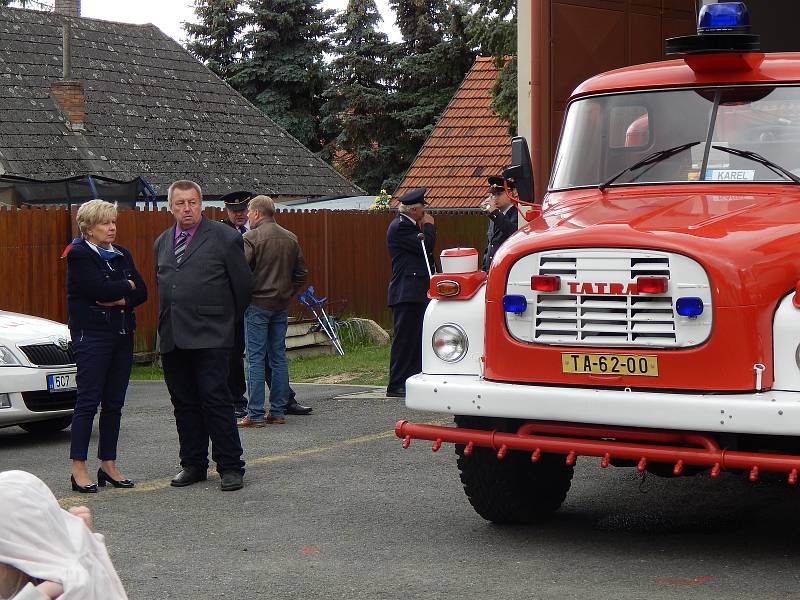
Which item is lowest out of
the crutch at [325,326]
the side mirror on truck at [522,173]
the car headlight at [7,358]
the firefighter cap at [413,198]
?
the crutch at [325,326]

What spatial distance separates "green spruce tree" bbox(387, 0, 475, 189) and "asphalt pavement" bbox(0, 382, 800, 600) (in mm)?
35674

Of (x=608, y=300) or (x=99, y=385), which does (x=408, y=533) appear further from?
(x=99, y=385)

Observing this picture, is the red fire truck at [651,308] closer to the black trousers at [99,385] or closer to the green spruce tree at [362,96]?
the black trousers at [99,385]

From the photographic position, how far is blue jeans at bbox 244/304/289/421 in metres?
11.9

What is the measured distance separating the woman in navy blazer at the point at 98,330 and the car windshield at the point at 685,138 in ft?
9.25

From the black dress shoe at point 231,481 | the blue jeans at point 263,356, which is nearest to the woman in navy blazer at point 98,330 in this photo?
the black dress shoe at point 231,481

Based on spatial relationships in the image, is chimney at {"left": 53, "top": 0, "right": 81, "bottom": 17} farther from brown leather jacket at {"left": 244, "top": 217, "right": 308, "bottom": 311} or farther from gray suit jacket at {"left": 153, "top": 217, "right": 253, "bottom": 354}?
gray suit jacket at {"left": 153, "top": 217, "right": 253, "bottom": 354}

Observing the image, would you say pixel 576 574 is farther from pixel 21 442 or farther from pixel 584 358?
pixel 21 442

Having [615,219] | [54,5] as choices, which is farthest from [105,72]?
[615,219]

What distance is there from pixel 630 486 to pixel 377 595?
3.22 m

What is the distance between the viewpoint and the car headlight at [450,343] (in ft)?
24.4

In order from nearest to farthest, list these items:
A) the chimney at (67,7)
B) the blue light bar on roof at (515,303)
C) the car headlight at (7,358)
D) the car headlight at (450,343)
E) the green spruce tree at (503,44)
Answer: the blue light bar on roof at (515,303), the car headlight at (450,343), the car headlight at (7,358), the green spruce tree at (503,44), the chimney at (67,7)

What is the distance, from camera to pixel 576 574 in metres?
6.75

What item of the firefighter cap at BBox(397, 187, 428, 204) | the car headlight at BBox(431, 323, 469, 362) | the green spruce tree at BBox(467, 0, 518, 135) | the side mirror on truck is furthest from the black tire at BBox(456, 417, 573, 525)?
the green spruce tree at BBox(467, 0, 518, 135)
